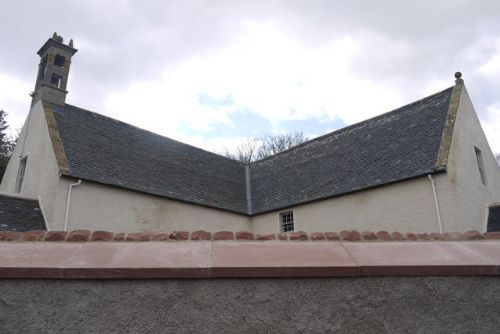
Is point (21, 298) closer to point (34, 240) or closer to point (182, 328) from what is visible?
point (34, 240)

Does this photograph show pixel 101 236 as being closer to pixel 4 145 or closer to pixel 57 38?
pixel 57 38

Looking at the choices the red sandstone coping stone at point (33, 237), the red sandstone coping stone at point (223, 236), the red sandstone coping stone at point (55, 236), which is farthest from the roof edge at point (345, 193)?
the red sandstone coping stone at point (33, 237)

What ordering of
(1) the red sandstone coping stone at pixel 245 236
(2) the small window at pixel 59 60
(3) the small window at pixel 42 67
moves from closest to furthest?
(1) the red sandstone coping stone at pixel 245 236, (3) the small window at pixel 42 67, (2) the small window at pixel 59 60

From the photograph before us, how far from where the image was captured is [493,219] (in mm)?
14633

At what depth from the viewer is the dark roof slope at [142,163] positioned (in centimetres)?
1518

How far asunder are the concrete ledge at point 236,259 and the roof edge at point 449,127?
1067cm

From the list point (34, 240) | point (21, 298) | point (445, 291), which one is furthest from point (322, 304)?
point (34, 240)

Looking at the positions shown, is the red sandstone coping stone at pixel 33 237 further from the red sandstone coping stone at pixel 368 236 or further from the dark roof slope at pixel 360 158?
the dark roof slope at pixel 360 158

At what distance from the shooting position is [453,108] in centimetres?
1544

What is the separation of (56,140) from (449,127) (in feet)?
47.8

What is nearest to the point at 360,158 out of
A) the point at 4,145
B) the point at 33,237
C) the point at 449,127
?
the point at 449,127

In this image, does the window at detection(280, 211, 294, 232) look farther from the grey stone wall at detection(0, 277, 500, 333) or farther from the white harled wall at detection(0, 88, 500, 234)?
the grey stone wall at detection(0, 277, 500, 333)

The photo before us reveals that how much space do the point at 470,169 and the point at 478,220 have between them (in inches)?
76.9

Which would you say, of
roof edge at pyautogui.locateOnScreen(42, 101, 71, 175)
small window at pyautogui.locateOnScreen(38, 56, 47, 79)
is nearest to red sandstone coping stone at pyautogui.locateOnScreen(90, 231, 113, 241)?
roof edge at pyautogui.locateOnScreen(42, 101, 71, 175)
